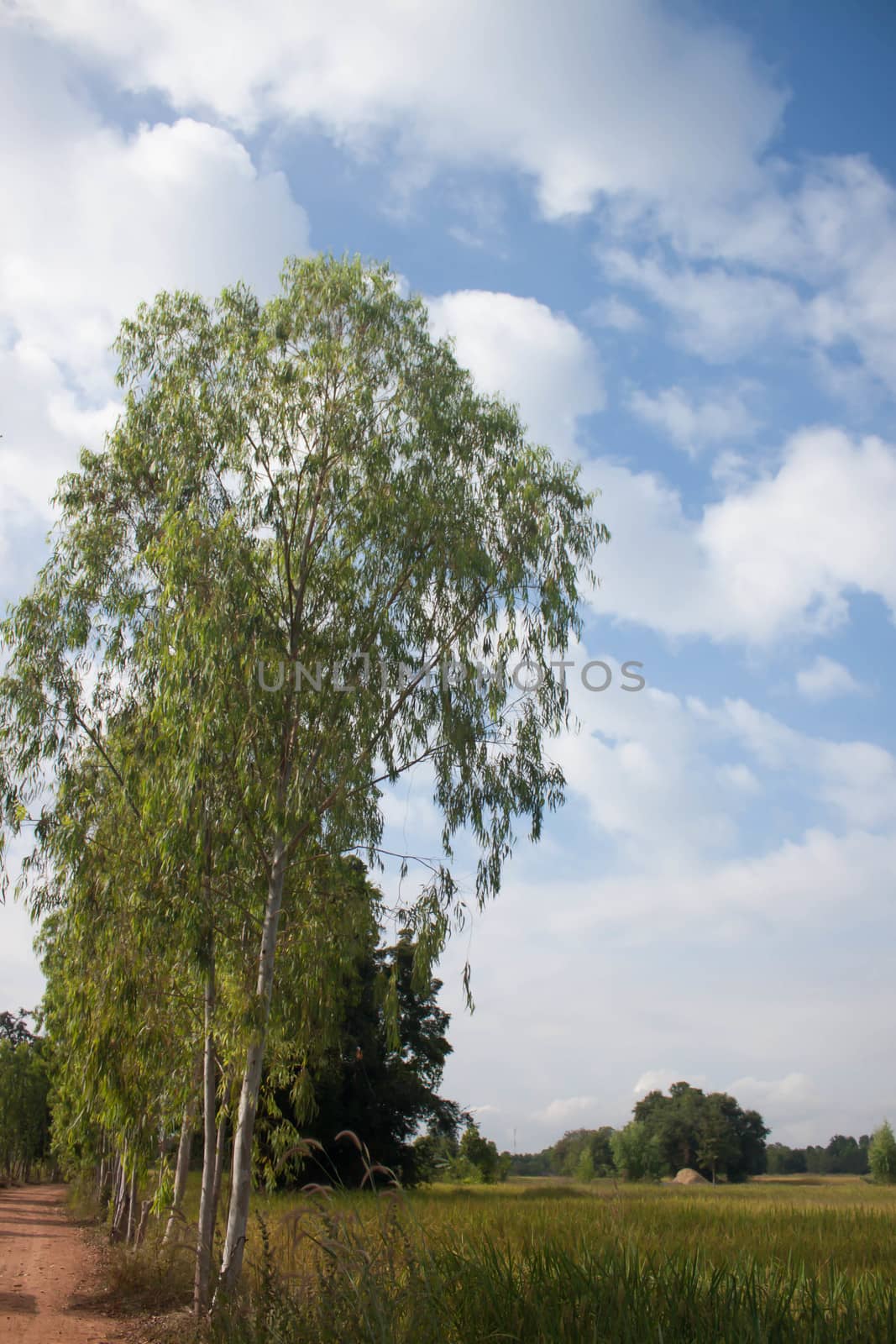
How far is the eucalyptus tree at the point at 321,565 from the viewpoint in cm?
977

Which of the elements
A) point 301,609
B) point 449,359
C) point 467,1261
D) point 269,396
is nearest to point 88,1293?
point 301,609

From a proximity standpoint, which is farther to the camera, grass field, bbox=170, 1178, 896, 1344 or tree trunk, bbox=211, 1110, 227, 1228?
tree trunk, bbox=211, 1110, 227, 1228

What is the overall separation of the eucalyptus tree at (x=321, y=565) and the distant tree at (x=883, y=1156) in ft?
252

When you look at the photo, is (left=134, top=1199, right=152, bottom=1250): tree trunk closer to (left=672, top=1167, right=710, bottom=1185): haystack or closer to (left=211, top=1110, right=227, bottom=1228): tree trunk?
(left=211, top=1110, right=227, bottom=1228): tree trunk

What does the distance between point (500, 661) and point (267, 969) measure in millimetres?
4262

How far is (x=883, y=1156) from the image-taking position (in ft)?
233

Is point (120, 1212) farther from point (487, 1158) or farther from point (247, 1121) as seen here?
point (487, 1158)

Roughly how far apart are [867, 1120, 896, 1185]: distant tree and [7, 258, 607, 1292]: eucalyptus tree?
76.8 metres

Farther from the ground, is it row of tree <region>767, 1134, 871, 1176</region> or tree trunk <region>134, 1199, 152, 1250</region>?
tree trunk <region>134, 1199, 152, 1250</region>

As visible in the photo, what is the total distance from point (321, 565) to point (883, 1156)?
79444 mm

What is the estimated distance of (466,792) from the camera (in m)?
10.8

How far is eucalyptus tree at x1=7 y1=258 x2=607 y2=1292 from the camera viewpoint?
32.0 feet

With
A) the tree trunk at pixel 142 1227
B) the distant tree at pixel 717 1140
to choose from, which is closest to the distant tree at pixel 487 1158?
the tree trunk at pixel 142 1227

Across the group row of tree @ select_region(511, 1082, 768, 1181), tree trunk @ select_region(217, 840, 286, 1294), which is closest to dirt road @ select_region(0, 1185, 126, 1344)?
tree trunk @ select_region(217, 840, 286, 1294)
